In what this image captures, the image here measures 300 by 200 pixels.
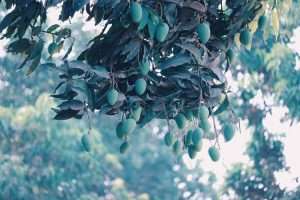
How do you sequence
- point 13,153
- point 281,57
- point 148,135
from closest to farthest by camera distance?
point 281,57, point 13,153, point 148,135

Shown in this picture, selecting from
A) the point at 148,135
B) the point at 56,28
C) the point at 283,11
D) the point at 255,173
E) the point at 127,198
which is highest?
the point at 283,11

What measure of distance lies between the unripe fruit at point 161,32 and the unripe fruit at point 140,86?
133mm

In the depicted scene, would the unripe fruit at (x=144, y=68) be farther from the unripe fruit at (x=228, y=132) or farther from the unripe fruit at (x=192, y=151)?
the unripe fruit at (x=228, y=132)

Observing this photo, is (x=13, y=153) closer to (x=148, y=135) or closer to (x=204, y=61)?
(x=148, y=135)

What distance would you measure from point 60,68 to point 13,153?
7216 millimetres

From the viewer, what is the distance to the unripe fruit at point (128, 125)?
258 centimetres

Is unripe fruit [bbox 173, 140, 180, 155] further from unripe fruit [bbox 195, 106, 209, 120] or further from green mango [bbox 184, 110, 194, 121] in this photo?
unripe fruit [bbox 195, 106, 209, 120]

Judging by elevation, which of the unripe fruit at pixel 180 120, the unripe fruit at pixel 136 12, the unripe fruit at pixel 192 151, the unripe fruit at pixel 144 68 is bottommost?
the unripe fruit at pixel 192 151

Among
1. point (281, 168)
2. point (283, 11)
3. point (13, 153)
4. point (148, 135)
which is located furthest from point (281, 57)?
point (148, 135)

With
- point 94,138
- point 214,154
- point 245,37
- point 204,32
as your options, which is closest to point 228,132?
point 214,154

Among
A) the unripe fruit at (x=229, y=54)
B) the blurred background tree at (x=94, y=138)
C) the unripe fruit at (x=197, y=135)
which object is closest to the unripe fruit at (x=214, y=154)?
the unripe fruit at (x=197, y=135)

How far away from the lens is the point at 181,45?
2586 millimetres

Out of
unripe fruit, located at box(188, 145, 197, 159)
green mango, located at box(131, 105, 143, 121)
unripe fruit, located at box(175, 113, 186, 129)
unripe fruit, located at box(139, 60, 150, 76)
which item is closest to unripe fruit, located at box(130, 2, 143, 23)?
unripe fruit, located at box(139, 60, 150, 76)

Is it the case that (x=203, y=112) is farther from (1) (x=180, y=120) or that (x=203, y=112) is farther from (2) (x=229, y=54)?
(2) (x=229, y=54)
